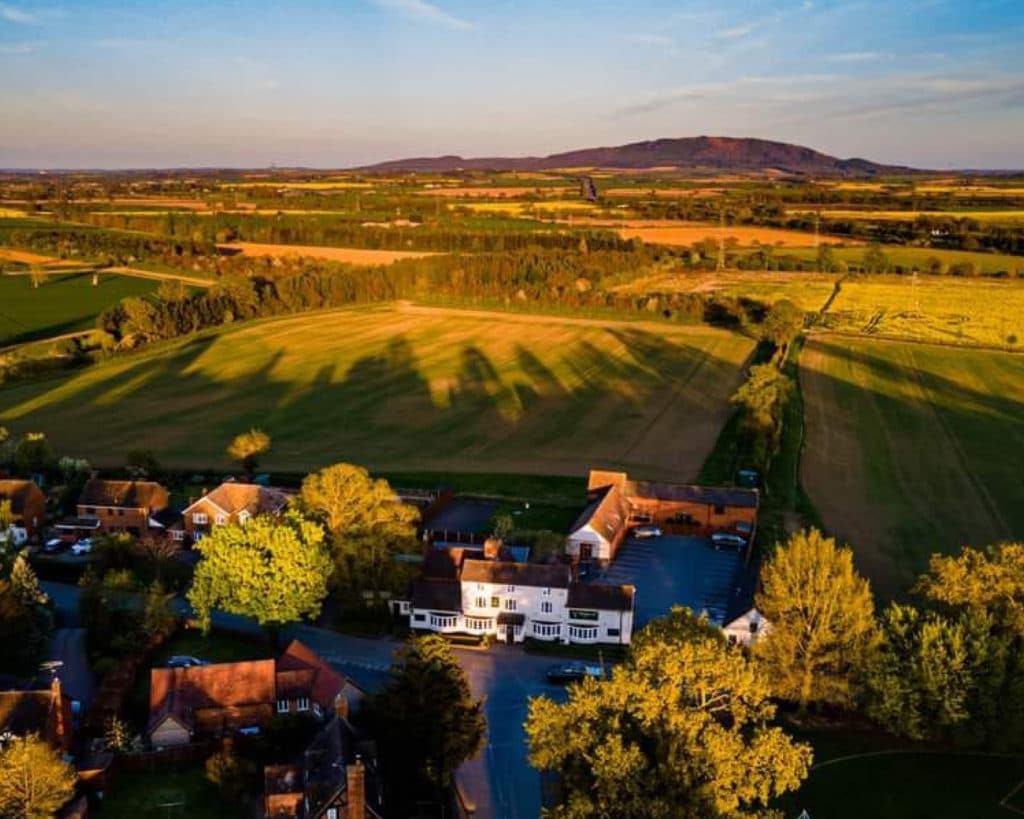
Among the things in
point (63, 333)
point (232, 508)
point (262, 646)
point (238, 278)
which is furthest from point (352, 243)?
point (262, 646)

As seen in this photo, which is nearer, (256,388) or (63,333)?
(256,388)

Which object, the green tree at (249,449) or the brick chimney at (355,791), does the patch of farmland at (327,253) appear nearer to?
the green tree at (249,449)

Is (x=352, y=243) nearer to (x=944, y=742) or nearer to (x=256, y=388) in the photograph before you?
(x=256, y=388)

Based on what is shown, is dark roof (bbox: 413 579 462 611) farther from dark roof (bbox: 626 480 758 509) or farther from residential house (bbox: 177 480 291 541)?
dark roof (bbox: 626 480 758 509)

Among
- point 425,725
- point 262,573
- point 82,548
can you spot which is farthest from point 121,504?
point 425,725

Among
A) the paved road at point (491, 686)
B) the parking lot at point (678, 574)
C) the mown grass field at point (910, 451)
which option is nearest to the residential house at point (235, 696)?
the paved road at point (491, 686)

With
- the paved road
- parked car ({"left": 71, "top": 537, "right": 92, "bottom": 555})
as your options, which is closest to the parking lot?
the paved road
